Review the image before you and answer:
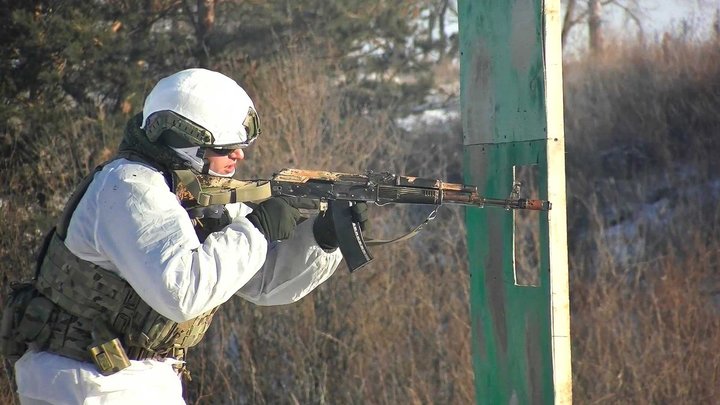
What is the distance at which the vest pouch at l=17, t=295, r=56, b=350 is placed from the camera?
3012 mm

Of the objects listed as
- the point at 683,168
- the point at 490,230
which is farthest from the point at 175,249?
the point at 683,168

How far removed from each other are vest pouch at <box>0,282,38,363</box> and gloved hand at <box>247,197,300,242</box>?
0.70 meters

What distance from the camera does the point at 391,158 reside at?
31.8ft

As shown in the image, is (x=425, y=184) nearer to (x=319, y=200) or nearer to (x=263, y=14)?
(x=319, y=200)

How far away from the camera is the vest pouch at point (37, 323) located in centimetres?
301

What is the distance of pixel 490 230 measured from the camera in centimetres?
371

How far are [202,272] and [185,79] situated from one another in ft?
2.13

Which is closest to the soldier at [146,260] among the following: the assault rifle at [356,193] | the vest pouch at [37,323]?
the vest pouch at [37,323]

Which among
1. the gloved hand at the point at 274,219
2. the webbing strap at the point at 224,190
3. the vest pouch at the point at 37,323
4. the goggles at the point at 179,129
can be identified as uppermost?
the goggles at the point at 179,129

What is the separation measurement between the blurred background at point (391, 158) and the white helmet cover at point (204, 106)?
4.83 m

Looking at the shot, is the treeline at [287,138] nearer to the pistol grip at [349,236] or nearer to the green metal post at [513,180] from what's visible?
the green metal post at [513,180]

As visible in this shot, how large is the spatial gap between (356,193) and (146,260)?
88 centimetres

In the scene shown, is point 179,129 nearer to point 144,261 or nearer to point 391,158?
point 144,261

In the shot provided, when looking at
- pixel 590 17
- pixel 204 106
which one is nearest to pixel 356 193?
pixel 204 106
